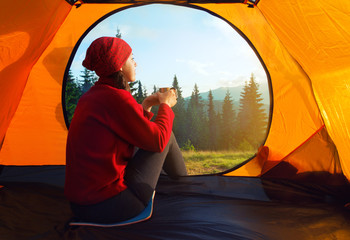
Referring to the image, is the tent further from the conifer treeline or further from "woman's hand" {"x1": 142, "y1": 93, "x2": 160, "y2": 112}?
the conifer treeline

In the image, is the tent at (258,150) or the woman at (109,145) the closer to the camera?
the woman at (109,145)

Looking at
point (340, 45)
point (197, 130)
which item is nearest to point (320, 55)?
point (340, 45)

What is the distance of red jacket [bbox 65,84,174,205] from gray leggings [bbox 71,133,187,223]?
0.04 metres

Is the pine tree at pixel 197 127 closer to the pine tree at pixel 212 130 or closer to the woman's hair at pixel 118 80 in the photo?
the pine tree at pixel 212 130

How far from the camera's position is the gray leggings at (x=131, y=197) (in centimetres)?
105

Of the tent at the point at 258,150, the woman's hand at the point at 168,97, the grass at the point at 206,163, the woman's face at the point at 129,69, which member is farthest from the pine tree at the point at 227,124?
the woman's face at the point at 129,69

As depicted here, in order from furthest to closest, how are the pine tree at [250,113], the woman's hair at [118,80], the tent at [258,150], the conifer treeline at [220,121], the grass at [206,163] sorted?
1. the pine tree at [250,113]
2. the conifer treeline at [220,121]
3. the grass at [206,163]
4. the tent at [258,150]
5. the woman's hair at [118,80]

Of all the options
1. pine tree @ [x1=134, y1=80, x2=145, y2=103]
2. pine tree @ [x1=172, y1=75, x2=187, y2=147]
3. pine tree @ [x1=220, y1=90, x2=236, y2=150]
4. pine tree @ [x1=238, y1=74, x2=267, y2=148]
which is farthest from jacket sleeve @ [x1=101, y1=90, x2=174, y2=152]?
pine tree @ [x1=172, y1=75, x2=187, y2=147]

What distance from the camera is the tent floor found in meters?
1.17

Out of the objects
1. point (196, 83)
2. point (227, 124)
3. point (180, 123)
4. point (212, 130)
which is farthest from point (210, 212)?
point (196, 83)

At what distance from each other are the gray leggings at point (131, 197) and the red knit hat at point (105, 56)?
422 mm

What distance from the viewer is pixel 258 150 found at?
1.98 m

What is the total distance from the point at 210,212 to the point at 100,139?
0.82 metres

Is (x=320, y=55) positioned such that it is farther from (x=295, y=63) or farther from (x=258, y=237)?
(x=258, y=237)
